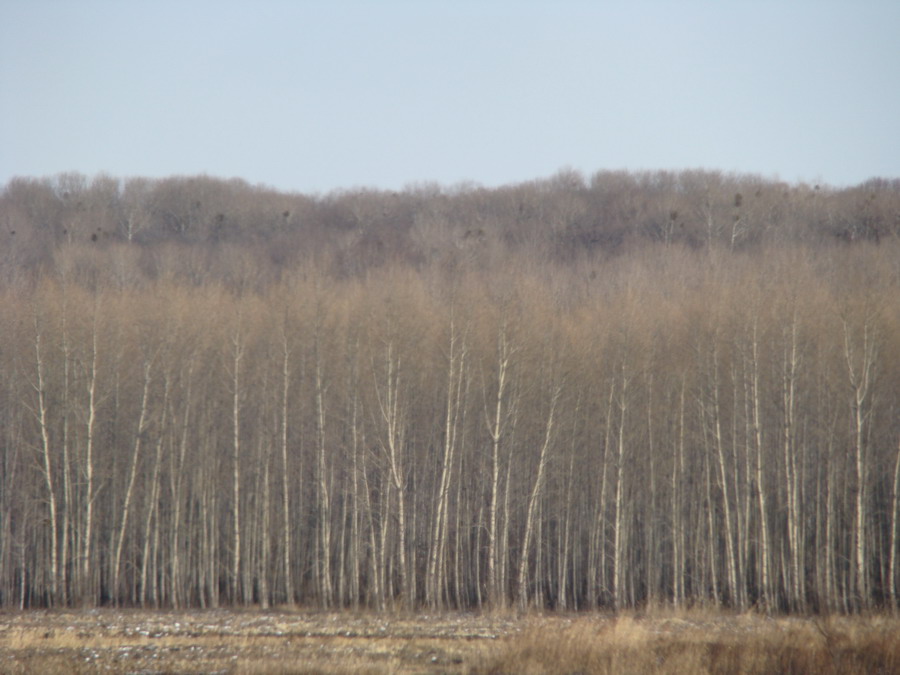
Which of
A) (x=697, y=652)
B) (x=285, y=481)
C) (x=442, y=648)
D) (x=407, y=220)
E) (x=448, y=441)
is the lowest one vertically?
(x=442, y=648)

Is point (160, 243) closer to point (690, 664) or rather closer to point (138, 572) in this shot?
point (138, 572)

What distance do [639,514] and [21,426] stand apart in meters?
23.9

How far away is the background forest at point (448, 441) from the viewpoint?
2784cm

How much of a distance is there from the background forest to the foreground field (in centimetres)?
631

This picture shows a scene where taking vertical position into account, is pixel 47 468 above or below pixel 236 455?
above

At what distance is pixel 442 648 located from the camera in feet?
57.0

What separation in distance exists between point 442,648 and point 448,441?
404 inches

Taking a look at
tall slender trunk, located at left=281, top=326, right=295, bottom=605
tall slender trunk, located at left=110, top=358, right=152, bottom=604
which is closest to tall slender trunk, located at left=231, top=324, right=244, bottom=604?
tall slender trunk, located at left=281, top=326, right=295, bottom=605

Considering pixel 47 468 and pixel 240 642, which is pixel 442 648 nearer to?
pixel 240 642

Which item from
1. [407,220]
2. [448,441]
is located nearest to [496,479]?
[448,441]

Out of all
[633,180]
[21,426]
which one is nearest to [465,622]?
[21,426]

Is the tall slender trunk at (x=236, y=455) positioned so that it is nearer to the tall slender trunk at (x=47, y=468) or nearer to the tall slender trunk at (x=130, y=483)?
the tall slender trunk at (x=130, y=483)

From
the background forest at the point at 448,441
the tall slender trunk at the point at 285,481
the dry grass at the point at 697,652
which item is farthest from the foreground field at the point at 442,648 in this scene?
the background forest at the point at 448,441

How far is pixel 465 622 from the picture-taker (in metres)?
23.0
